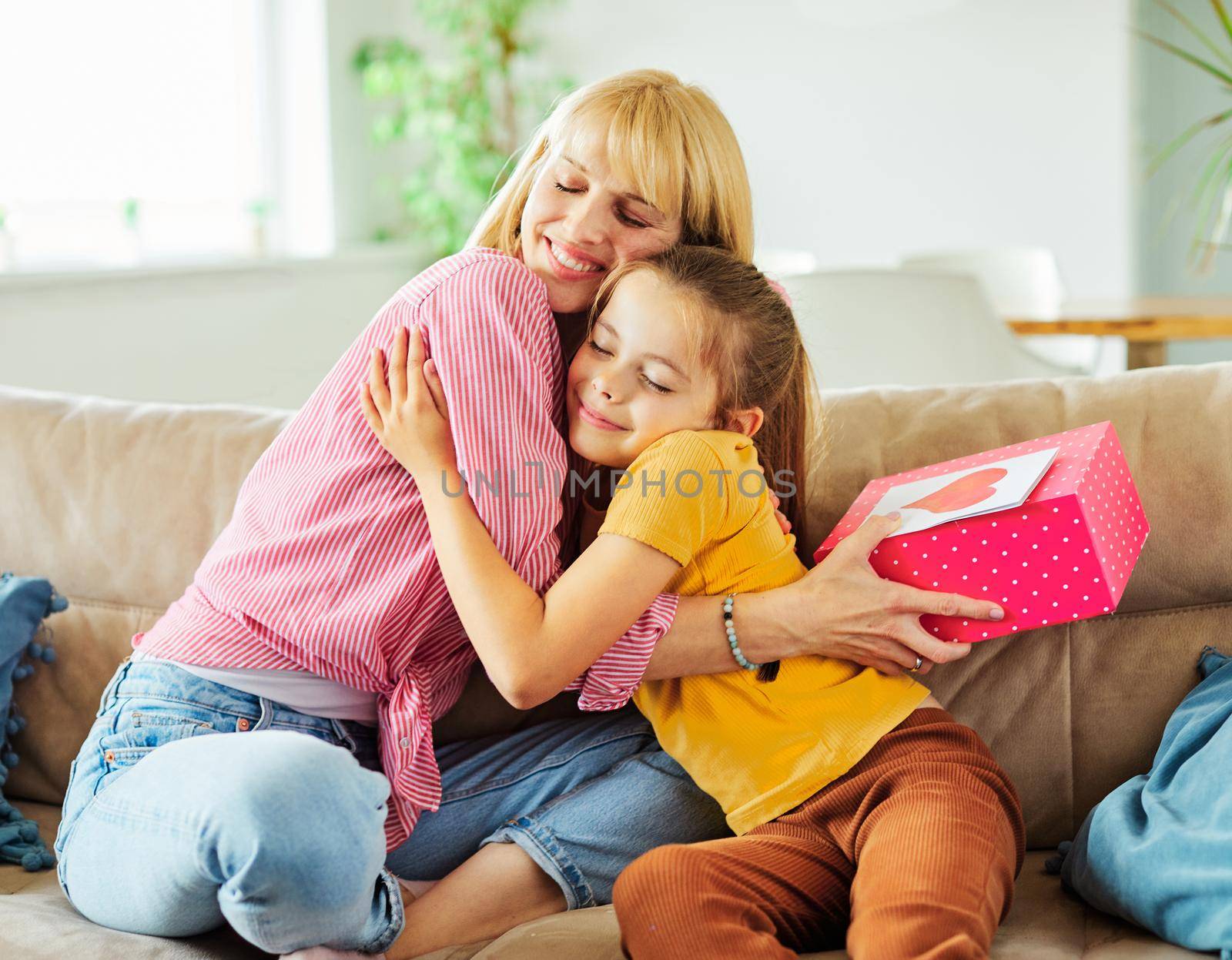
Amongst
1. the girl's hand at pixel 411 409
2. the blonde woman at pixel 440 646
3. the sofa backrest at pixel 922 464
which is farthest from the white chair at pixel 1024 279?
the girl's hand at pixel 411 409

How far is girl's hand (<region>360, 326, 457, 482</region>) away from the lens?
123 centimetres

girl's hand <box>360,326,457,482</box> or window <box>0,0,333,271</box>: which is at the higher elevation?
window <box>0,0,333,271</box>

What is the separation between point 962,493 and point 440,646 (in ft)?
1.90

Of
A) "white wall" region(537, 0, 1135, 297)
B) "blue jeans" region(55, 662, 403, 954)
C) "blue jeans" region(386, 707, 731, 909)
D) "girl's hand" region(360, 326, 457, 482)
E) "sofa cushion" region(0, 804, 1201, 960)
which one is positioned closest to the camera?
"blue jeans" region(55, 662, 403, 954)

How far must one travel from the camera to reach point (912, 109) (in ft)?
17.2

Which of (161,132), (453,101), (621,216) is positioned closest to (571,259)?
(621,216)

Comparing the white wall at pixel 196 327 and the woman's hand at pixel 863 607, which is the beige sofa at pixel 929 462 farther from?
the white wall at pixel 196 327

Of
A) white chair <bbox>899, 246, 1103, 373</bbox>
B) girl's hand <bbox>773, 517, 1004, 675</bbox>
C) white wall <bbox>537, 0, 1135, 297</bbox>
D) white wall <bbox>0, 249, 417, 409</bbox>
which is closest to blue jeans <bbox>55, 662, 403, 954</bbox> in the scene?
girl's hand <bbox>773, 517, 1004, 675</bbox>

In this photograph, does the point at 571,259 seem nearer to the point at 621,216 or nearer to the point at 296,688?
the point at 621,216

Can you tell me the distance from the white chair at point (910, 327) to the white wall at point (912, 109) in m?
2.78

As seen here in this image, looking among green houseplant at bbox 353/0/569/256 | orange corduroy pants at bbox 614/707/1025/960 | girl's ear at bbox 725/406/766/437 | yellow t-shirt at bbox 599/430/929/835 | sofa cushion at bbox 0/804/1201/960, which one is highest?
green houseplant at bbox 353/0/569/256

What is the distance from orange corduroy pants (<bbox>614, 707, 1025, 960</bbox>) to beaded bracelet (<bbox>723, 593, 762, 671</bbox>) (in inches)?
6.0

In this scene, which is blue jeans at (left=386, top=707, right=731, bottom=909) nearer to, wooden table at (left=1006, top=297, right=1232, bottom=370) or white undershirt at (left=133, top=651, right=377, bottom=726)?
white undershirt at (left=133, top=651, right=377, bottom=726)

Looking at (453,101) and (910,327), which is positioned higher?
(453,101)
